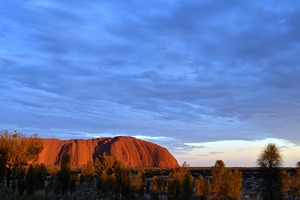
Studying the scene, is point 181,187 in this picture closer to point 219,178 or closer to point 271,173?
point 219,178

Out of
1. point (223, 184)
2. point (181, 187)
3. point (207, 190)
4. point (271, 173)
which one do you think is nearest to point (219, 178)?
point (223, 184)

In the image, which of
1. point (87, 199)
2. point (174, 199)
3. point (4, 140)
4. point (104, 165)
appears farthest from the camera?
point (104, 165)

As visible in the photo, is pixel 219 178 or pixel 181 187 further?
pixel 219 178

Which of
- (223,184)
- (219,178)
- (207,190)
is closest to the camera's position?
(223,184)

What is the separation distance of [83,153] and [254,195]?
505ft

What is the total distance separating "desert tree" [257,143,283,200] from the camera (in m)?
25.6

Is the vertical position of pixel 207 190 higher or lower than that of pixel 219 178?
lower

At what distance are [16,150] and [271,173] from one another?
43.1 m

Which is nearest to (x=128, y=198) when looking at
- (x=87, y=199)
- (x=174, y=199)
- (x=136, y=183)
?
(x=136, y=183)

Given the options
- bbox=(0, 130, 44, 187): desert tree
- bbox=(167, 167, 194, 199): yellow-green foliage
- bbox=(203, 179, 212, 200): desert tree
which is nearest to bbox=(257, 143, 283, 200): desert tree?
bbox=(167, 167, 194, 199): yellow-green foliage

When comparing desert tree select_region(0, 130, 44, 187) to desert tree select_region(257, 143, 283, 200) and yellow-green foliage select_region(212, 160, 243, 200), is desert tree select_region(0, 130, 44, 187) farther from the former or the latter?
desert tree select_region(257, 143, 283, 200)

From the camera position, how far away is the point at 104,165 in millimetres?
69188

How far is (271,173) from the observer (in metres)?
26.1

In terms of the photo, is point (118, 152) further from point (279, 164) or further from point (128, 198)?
point (279, 164)
